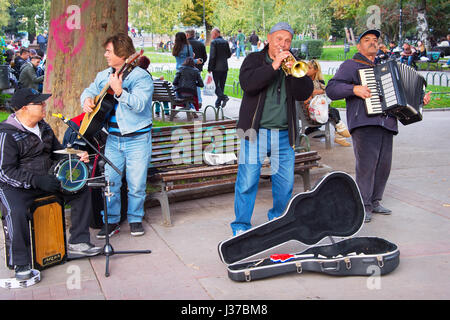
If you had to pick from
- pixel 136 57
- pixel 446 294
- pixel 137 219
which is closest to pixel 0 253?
pixel 137 219

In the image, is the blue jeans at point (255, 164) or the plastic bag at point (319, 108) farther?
the plastic bag at point (319, 108)

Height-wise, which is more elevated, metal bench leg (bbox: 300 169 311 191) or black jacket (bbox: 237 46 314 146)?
black jacket (bbox: 237 46 314 146)

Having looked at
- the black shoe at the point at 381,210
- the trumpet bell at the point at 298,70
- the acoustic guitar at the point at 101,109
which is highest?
the trumpet bell at the point at 298,70

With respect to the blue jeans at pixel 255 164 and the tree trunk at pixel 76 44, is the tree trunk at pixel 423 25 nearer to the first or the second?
the tree trunk at pixel 76 44

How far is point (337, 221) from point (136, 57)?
2281mm

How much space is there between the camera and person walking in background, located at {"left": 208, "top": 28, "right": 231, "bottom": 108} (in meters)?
13.6

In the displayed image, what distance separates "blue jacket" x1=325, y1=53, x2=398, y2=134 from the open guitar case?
1159mm

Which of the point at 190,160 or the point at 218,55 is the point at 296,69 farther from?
the point at 218,55

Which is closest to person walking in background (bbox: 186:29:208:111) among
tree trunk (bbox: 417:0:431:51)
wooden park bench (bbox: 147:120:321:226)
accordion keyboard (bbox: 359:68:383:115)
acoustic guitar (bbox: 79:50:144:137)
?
wooden park bench (bbox: 147:120:321:226)

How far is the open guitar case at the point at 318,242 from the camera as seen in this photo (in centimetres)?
439

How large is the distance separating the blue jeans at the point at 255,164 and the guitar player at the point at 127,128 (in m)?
0.94

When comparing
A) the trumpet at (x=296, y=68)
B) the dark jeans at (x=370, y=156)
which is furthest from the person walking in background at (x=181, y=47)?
the trumpet at (x=296, y=68)

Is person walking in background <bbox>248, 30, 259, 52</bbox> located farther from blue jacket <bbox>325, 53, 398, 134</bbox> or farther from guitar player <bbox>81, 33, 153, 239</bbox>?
guitar player <bbox>81, 33, 153, 239</bbox>

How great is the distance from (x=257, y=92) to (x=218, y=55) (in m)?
8.58
